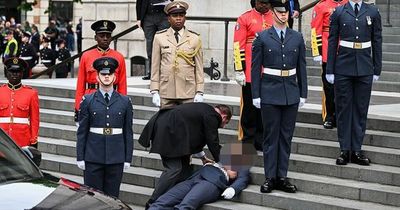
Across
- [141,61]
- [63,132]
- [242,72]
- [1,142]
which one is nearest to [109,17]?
[141,61]

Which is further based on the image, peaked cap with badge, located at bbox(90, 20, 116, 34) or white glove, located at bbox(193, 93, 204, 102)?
white glove, located at bbox(193, 93, 204, 102)

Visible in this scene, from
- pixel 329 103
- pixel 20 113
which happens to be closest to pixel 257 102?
pixel 329 103

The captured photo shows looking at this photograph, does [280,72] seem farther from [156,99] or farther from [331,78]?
[156,99]

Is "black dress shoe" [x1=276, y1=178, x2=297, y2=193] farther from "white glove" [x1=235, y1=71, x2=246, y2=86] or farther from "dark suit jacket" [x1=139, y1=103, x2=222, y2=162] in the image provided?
"white glove" [x1=235, y1=71, x2=246, y2=86]

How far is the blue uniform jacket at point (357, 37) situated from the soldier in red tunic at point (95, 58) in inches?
91.1

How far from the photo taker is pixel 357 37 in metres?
11.0

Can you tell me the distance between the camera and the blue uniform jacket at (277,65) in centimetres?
1055

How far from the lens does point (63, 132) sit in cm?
1388

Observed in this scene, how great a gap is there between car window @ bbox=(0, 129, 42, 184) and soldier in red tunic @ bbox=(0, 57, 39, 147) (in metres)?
3.24

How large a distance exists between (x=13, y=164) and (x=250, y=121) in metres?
4.66

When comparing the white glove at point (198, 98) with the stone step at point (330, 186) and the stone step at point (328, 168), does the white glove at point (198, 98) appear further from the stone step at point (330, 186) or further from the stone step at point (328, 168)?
the stone step at point (328, 168)

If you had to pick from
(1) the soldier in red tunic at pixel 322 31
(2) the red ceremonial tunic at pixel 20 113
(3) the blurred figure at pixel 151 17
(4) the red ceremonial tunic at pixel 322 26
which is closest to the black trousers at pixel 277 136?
(1) the soldier in red tunic at pixel 322 31

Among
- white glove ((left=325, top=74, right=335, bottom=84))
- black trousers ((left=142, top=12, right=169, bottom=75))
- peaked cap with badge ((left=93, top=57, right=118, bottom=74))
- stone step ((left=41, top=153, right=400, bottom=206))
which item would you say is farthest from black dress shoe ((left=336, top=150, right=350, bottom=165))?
black trousers ((left=142, top=12, right=169, bottom=75))

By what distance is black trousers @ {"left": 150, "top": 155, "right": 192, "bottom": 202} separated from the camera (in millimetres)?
10648
